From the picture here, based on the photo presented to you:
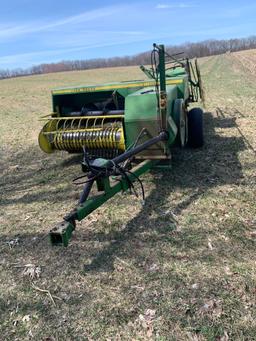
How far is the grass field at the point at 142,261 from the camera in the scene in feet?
8.87

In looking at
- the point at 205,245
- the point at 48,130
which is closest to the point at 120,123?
the point at 48,130

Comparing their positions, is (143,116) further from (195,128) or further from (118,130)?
(195,128)

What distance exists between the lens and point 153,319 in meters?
2.72

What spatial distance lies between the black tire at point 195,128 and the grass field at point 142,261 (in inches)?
23.9

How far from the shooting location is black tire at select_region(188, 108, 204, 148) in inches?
242

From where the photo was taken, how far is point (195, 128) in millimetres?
6266

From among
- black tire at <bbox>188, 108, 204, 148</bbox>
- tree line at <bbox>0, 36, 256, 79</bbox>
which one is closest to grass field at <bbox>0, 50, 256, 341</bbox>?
black tire at <bbox>188, 108, 204, 148</bbox>

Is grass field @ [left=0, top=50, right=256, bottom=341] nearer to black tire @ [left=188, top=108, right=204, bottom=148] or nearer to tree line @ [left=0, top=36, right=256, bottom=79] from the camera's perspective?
black tire @ [left=188, top=108, right=204, bottom=148]

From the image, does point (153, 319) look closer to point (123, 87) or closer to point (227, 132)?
point (123, 87)

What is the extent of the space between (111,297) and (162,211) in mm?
1528

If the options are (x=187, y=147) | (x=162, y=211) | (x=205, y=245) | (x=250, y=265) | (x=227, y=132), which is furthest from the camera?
(x=227, y=132)

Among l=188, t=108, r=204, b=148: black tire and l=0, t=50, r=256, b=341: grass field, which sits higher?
l=188, t=108, r=204, b=148: black tire

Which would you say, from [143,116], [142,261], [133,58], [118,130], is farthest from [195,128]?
[133,58]

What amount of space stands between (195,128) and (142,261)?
135 inches
